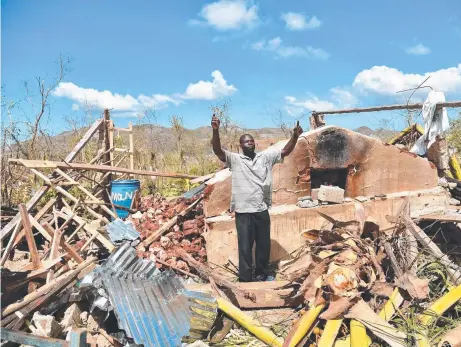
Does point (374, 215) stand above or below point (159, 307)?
above

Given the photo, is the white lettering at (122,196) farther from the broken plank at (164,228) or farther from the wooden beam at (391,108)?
the wooden beam at (391,108)

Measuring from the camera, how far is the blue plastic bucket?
25.2 feet

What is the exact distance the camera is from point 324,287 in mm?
3824

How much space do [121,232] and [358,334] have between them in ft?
13.6

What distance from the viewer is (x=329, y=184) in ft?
20.6

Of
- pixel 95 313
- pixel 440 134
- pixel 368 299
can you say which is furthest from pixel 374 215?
pixel 95 313

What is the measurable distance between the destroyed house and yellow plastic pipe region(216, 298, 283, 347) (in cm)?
140

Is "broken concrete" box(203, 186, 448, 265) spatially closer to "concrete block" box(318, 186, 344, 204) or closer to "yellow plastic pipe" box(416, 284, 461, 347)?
"concrete block" box(318, 186, 344, 204)

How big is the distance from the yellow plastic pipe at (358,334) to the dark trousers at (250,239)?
66.7 inches

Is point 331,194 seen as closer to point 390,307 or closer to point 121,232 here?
point 390,307

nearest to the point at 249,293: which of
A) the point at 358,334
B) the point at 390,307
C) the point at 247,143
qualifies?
the point at 358,334

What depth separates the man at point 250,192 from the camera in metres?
4.71

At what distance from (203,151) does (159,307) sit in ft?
35.0

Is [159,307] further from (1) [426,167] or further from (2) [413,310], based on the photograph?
(1) [426,167]
